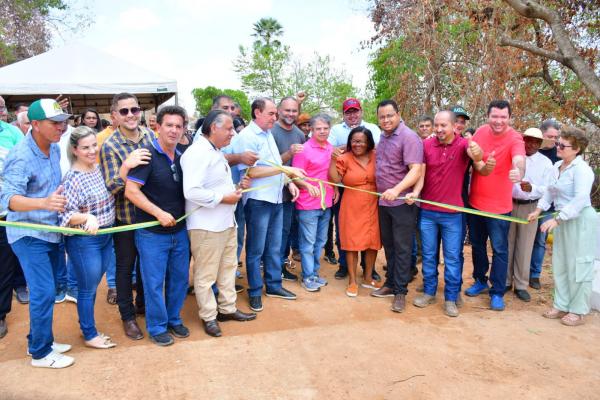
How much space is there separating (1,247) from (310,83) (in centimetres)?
2249

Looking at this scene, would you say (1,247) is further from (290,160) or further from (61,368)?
(290,160)

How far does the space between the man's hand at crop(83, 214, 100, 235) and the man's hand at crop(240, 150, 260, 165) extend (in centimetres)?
143

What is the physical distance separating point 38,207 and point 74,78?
718 centimetres

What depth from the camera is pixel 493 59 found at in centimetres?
772

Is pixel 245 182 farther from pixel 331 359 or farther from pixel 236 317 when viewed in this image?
pixel 331 359

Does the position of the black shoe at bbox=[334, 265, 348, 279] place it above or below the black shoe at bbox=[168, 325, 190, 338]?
below

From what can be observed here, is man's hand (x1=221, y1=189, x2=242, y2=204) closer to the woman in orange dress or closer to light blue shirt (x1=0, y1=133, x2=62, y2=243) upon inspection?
light blue shirt (x1=0, y1=133, x2=62, y2=243)

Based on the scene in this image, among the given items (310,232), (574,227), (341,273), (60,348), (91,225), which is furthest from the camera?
(341,273)

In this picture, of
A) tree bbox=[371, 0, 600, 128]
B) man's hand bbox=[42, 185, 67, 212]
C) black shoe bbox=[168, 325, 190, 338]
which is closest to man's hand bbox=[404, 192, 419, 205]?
black shoe bbox=[168, 325, 190, 338]

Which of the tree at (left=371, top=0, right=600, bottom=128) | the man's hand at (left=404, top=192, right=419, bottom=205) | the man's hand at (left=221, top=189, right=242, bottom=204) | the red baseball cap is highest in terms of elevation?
the tree at (left=371, top=0, right=600, bottom=128)

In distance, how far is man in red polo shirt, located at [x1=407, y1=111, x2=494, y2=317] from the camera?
4.15m

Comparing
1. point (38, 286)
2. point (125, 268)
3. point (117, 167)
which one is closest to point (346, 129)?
point (117, 167)

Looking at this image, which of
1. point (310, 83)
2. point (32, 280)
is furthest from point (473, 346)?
point (310, 83)

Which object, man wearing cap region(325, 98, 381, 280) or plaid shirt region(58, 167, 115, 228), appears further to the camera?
man wearing cap region(325, 98, 381, 280)
